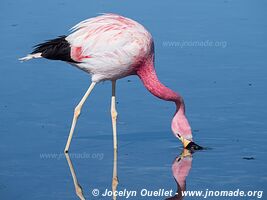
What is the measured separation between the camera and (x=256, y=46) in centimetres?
1364

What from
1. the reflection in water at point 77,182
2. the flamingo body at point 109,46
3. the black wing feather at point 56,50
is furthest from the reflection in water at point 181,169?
the black wing feather at point 56,50

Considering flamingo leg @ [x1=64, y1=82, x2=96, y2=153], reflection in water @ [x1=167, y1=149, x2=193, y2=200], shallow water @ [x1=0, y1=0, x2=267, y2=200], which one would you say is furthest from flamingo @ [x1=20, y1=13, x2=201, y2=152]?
shallow water @ [x1=0, y1=0, x2=267, y2=200]

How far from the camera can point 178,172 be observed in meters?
9.02

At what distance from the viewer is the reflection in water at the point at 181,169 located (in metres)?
8.45

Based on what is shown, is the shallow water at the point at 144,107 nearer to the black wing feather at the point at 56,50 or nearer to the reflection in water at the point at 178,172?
the reflection in water at the point at 178,172

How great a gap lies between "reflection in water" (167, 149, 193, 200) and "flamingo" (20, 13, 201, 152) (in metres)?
0.24

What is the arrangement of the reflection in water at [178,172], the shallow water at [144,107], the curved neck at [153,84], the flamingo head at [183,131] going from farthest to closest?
the curved neck at [153,84]
the flamingo head at [183,131]
the shallow water at [144,107]
the reflection in water at [178,172]

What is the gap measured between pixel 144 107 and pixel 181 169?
213 cm

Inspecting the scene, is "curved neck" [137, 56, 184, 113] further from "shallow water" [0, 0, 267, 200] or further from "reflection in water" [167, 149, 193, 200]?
"reflection in water" [167, 149, 193, 200]

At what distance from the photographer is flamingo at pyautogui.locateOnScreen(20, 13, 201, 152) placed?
9.82 m

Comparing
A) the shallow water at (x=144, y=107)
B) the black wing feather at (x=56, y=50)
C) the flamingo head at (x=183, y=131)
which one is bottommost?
the shallow water at (x=144, y=107)

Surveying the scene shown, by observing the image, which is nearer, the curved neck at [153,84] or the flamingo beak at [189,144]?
the flamingo beak at [189,144]

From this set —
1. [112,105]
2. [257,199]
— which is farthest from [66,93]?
[257,199]

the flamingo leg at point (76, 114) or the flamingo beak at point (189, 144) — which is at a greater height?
the flamingo leg at point (76, 114)
